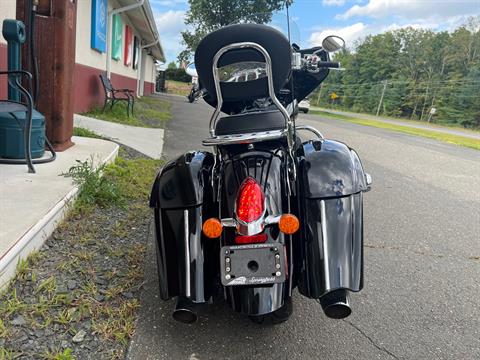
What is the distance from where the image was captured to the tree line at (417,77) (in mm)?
44625

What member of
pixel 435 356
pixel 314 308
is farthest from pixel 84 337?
pixel 435 356

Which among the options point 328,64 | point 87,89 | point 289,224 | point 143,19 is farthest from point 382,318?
point 143,19

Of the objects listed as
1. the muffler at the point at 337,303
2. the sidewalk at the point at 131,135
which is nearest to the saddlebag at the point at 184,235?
the muffler at the point at 337,303

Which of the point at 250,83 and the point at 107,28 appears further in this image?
the point at 107,28

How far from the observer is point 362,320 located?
228cm

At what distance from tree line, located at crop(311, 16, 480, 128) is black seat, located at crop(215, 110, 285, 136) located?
4307 cm

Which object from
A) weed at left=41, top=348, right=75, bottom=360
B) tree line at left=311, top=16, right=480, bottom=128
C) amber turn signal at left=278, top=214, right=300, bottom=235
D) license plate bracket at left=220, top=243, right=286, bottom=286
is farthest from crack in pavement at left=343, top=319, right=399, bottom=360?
tree line at left=311, top=16, right=480, bottom=128

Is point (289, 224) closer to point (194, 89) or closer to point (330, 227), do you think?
point (330, 227)

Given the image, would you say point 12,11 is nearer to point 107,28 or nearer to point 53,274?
point 53,274

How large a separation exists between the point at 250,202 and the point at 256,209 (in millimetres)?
41

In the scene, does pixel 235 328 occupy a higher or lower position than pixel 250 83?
lower

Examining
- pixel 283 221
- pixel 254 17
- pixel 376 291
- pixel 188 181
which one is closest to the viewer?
pixel 283 221

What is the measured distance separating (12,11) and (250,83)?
163 inches

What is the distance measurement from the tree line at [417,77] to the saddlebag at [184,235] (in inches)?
1703
